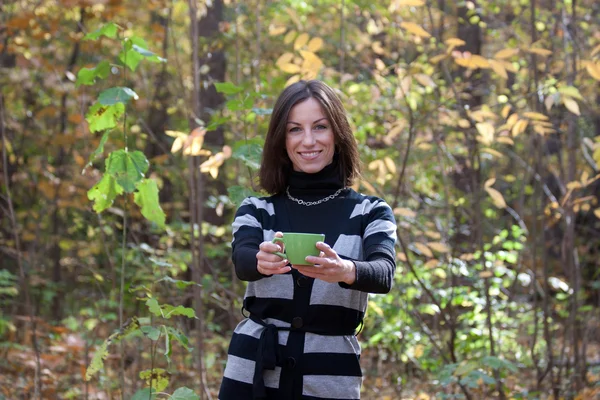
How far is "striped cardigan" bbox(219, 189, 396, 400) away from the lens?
197cm

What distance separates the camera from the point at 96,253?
7.56 metres

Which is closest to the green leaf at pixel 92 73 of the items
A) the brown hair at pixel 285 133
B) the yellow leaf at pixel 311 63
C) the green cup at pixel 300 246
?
the brown hair at pixel 285 133

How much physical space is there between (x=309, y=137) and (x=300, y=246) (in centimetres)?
52

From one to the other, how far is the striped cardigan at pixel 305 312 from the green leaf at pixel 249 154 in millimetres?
799

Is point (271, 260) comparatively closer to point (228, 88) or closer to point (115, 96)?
point (115, 96)

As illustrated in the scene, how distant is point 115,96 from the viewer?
2.66m

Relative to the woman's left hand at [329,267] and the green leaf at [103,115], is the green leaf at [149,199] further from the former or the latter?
the woman's left hand at [329,267]

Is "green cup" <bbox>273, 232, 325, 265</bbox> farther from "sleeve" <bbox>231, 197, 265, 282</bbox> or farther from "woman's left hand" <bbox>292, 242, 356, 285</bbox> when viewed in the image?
"sleeve" <bbox>231, 197, 265, 282</bbox>

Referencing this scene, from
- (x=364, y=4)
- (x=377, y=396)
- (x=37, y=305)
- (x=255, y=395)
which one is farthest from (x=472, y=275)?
(x=37, y=305)

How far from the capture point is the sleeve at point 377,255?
1.83 metres

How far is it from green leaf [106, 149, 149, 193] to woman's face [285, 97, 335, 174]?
2.35ft

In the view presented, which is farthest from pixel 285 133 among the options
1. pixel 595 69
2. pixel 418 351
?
pixel 418 351

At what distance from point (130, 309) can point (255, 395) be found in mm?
4681

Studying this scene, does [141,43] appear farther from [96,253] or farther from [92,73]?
[96,253]
